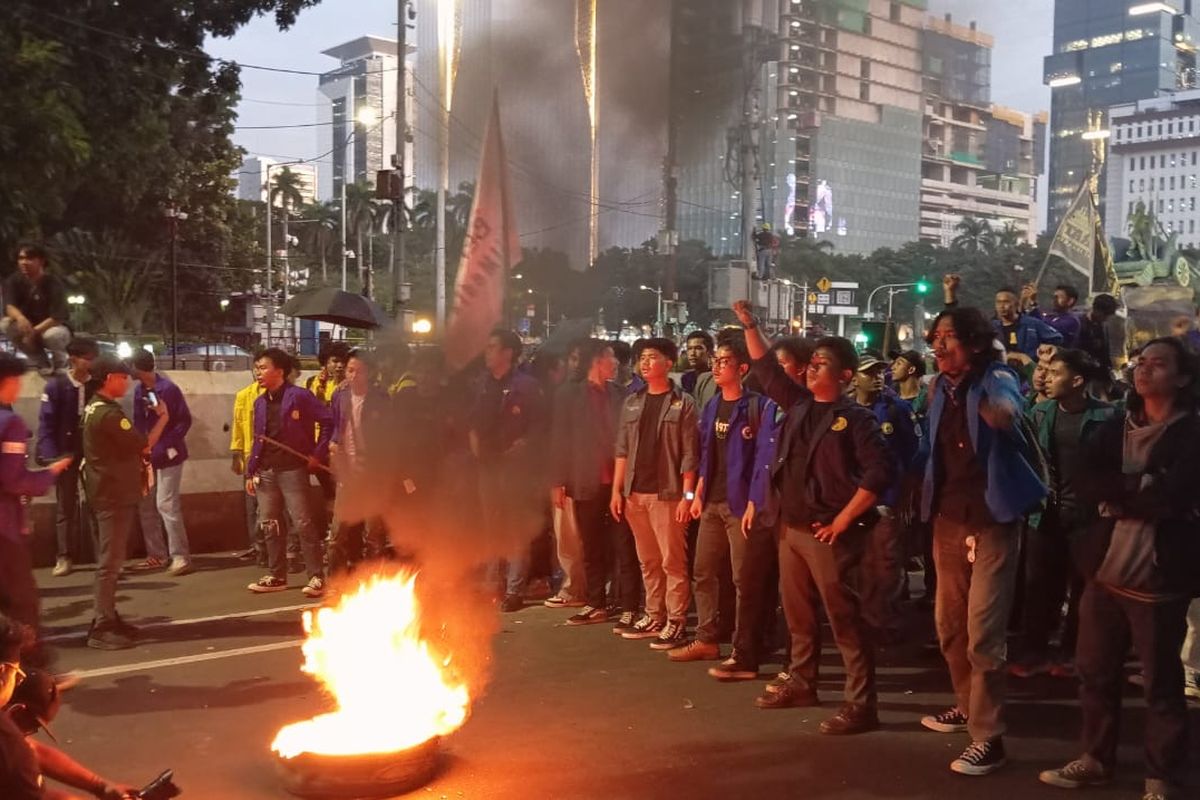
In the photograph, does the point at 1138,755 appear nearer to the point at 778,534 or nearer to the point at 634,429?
the point at 778,534

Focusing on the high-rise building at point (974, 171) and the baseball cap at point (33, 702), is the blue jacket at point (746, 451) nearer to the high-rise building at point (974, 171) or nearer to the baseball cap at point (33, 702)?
the baseball cap at point (33, 702)

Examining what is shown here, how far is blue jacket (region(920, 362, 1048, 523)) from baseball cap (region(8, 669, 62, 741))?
3.78 metres

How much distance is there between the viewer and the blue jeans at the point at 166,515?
9.49 metres

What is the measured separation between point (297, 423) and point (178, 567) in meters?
1.95

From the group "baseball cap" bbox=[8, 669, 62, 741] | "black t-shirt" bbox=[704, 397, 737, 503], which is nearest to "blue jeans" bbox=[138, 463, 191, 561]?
"black t-shirt" bbox=[704, 397, 737, 503]

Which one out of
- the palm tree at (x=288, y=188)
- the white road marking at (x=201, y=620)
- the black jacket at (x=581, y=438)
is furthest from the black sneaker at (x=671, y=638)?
the palm tree at (x=288, y=188)

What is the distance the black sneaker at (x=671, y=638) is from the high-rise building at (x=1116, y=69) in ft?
582

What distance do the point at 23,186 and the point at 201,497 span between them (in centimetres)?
675

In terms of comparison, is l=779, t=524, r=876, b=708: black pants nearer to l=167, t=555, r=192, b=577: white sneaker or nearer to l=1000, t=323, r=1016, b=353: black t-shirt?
l=1000, t=323, r=1016, b=353: black t-shirt

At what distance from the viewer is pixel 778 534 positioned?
18.7ft

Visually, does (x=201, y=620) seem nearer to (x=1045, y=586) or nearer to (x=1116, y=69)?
(x=1045, y=586)

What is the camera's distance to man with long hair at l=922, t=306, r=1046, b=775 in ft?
15.8

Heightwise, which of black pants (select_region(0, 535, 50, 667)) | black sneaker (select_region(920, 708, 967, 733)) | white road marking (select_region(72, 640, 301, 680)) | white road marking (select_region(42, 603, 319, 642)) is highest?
black pants (select_region(0, 535, 50, 667))

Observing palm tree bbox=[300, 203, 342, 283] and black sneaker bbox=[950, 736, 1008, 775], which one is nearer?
black sneaker bbox=[950, 736, 1008, 775]
